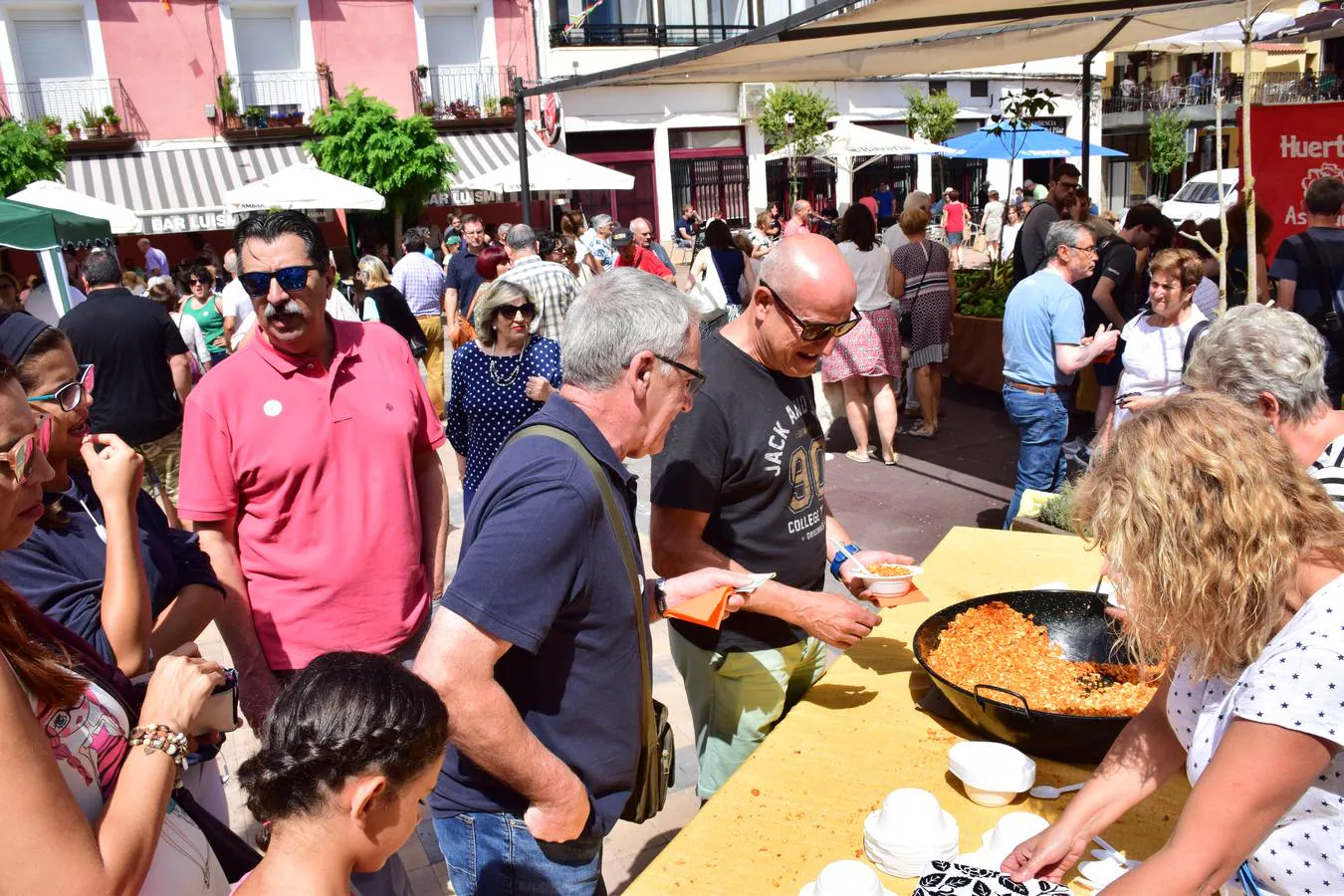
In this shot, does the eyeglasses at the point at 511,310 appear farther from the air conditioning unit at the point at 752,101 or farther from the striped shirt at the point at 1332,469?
the air conditioning unit at the point at 752,101

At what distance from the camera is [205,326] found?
9.03 m

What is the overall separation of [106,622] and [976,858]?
1.83 meters

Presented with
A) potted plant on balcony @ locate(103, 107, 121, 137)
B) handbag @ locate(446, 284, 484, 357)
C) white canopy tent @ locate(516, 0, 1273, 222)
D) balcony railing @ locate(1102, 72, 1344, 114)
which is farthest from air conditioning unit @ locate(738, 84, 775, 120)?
handbag @ locate(446, 284, 484, 357)

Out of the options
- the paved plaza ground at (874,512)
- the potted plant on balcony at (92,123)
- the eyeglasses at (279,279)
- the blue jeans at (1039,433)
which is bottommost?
the paved plaza ground at (874,512)

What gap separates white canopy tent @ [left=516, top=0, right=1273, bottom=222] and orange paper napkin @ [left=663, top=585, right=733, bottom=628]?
3108 mm

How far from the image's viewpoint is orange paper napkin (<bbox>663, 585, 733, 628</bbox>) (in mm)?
2123

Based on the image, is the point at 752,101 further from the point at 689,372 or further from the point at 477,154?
the point at 689,372

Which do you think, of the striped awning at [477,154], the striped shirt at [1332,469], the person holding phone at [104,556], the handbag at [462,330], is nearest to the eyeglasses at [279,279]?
the person holding phone at [104,556]

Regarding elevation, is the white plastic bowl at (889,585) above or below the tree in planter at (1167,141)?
below

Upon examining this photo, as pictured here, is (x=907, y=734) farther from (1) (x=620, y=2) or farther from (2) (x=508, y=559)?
(1) (x=620, y=2)

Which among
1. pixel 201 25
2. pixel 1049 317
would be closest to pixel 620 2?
pixel 201 25

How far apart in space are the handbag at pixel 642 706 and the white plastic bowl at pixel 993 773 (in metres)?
0.62

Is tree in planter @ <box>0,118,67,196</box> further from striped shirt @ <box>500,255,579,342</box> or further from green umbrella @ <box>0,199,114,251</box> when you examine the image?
striped shirt @ <box>500,255,579,342</box>

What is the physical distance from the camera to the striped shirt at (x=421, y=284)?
9586mm
